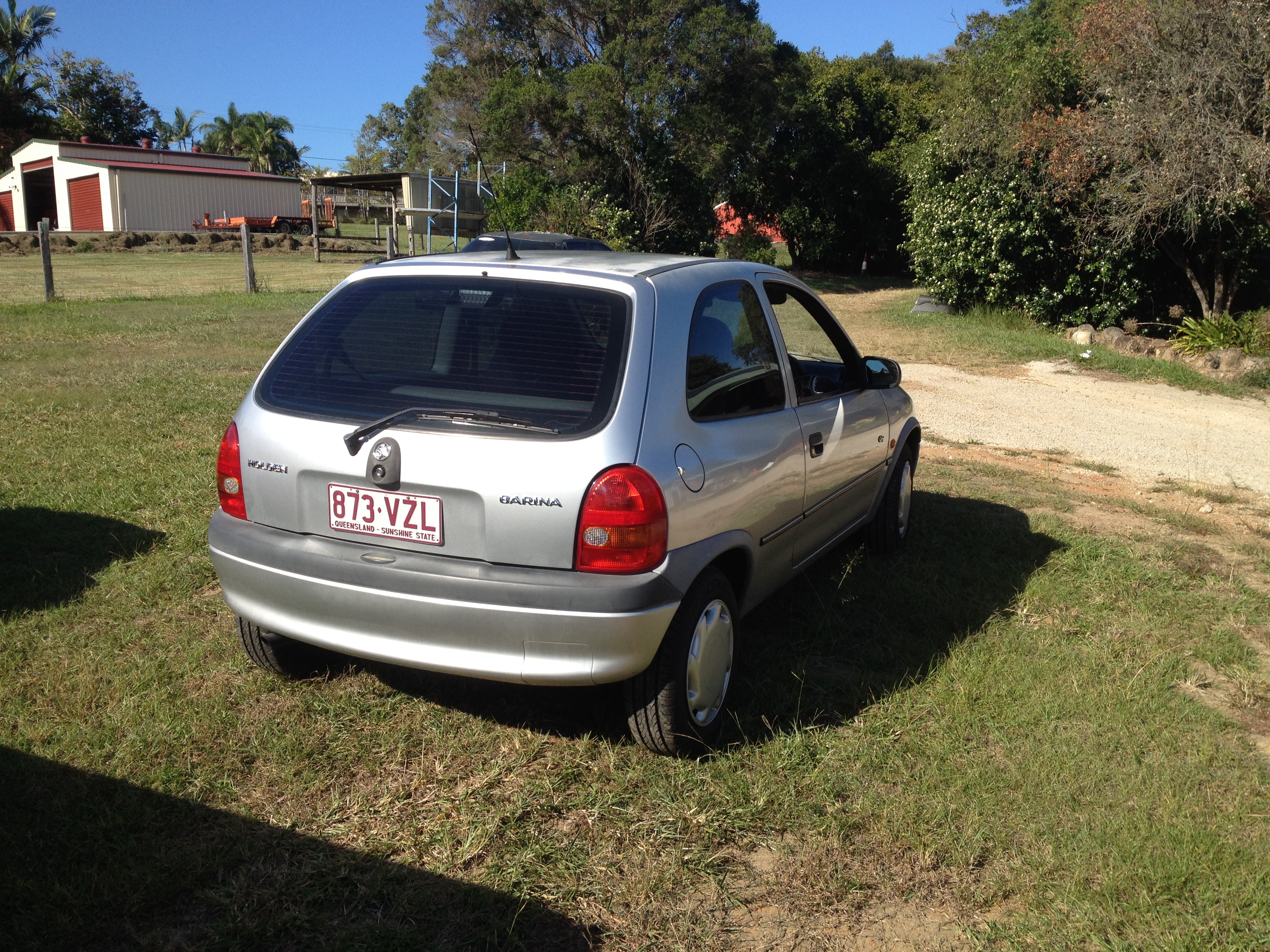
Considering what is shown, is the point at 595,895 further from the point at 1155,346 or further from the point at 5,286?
the point at 5,286

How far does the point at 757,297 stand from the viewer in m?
4.35

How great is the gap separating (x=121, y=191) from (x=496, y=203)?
29.1 m

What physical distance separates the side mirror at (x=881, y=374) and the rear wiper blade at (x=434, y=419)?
98.5 inches

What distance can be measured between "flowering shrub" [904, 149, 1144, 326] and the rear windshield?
576 inches

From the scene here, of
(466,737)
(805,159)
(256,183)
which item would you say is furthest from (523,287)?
(256,183)

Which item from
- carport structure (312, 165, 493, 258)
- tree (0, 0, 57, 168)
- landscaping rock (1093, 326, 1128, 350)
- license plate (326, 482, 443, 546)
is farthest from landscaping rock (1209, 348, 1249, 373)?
tree (0, 0, 57, 168)

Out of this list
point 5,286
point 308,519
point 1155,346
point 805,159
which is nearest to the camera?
point 308,519

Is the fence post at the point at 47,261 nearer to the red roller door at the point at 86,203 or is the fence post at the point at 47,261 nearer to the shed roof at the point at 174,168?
the shed roof at the point at 174,168

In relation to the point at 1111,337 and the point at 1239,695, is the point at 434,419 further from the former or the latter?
the point at 1111,337

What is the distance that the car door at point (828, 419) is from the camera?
441cm

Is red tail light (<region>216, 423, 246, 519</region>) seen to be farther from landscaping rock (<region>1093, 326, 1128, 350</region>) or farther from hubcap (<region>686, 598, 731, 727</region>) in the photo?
landscaping rock (<region>1093, 326, 1128, 350</region>)

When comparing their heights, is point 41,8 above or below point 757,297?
above

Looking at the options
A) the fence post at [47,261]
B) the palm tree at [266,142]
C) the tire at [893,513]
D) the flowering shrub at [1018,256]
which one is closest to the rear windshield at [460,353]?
the tire at [893,513]

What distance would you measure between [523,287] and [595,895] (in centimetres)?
193
